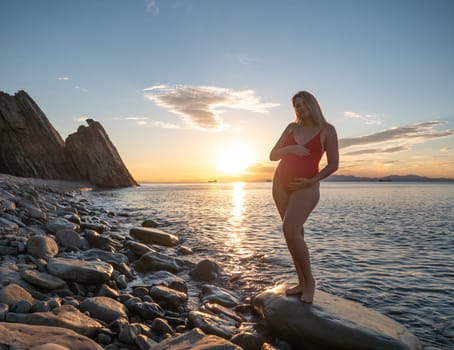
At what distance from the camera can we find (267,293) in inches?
217

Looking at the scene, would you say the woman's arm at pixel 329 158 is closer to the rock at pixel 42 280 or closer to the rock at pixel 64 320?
the rock at pixel 64 320

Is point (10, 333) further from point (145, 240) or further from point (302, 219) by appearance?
point (145, 240)

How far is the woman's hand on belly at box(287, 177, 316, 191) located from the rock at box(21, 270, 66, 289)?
4.29 m

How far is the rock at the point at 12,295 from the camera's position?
393 cm

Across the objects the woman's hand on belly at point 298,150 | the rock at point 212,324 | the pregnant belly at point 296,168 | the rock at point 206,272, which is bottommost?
the rock at point 206,272

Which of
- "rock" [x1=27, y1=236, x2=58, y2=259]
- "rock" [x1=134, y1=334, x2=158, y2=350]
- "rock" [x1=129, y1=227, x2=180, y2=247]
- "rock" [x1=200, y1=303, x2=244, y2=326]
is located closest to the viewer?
"rock" [x1=134, y1=334, x2=158, y2=350]

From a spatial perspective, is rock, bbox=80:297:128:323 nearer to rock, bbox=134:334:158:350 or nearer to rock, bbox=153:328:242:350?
rock, bbox=134:334:158:350

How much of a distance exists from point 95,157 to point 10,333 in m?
78.3

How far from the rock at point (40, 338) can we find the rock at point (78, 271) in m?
2.55

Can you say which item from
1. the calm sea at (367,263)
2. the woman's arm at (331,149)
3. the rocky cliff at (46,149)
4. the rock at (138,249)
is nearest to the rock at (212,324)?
the calm sea at (367,263)

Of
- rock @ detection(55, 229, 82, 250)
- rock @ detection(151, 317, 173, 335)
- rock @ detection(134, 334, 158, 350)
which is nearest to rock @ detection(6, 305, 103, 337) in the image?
rock @ detection(134, 334, 158, 350)

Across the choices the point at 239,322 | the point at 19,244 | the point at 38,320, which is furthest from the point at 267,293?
the point at 19,244

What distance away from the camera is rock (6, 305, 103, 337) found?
3.59 meters

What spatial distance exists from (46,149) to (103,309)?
7261cm
